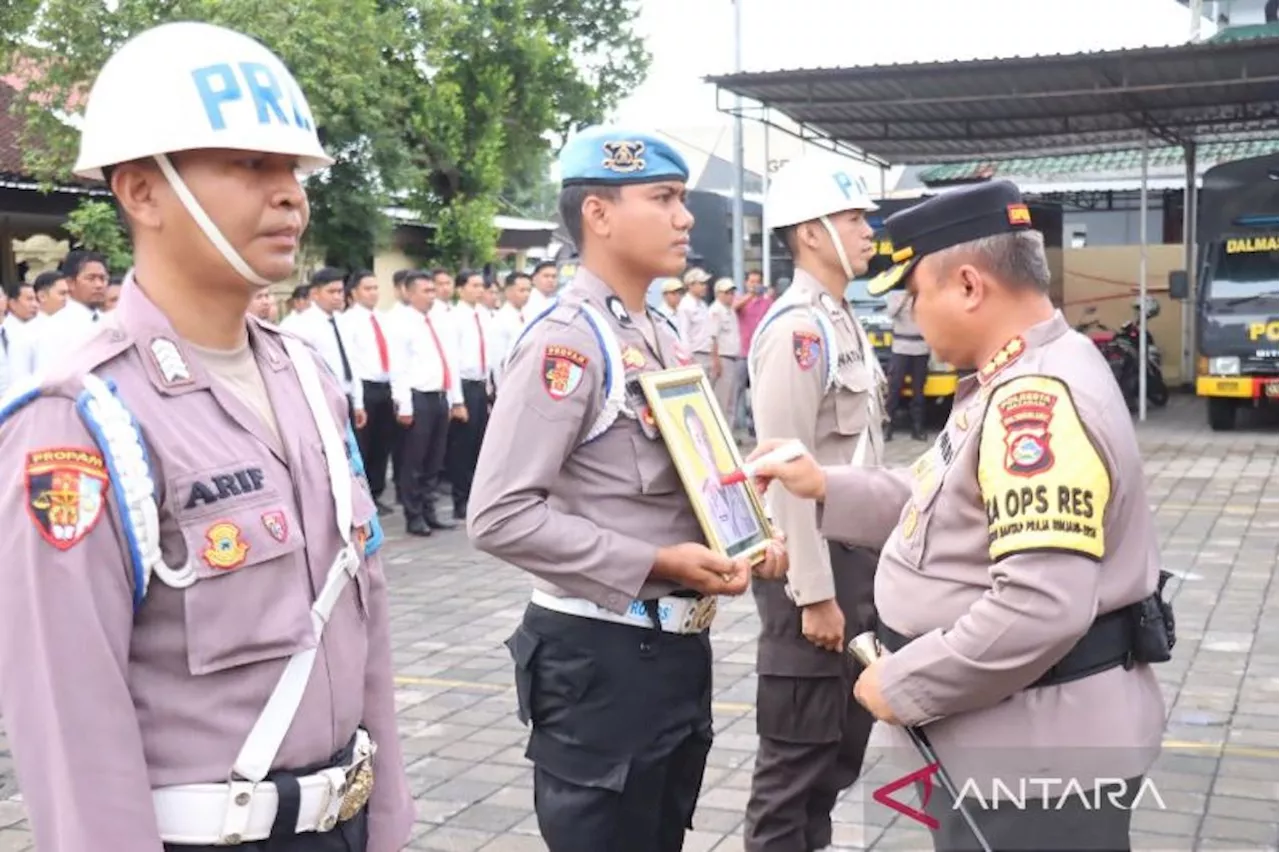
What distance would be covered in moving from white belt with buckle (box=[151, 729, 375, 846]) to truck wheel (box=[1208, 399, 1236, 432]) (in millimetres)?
14731

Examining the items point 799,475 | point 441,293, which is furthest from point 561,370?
point 441,293

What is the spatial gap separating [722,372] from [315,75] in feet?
18.8

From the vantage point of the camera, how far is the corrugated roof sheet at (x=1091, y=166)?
81.5 ft

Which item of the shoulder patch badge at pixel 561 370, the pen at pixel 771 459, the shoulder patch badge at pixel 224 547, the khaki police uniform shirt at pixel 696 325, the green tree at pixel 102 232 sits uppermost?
the green tree at pixel 102 232

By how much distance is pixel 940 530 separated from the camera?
2.39 m

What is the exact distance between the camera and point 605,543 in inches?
107

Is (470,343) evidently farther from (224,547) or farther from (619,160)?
(224,547)

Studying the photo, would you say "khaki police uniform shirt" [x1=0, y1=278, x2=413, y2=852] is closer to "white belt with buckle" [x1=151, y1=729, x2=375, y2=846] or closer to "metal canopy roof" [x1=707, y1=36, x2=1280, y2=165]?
"white belt with buckle" [x1=151, y1=729, x2=375, y2=846]

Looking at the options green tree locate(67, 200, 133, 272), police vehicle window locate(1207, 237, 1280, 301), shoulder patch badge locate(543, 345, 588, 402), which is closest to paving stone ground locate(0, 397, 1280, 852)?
shoulder patch badge locate(543, 345, 588, 402)

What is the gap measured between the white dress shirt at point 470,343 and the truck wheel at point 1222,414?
858cm

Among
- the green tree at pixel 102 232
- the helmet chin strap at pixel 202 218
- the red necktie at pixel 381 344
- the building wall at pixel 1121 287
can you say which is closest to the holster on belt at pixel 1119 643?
the helmet chin strap at pixel 202 218

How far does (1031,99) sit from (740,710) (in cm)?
1245

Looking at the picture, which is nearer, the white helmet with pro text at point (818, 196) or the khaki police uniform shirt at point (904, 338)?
the white helmet with pro text at point (818, 196)

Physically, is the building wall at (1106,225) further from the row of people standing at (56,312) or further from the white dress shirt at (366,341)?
the row of people standing at (56,312)
